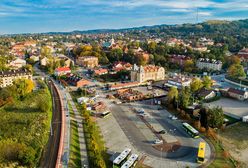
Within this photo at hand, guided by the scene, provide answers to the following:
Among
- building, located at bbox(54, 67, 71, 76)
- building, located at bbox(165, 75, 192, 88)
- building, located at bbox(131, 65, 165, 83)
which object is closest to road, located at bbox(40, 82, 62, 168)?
building, located at bbox(131, 65, 165, 83)

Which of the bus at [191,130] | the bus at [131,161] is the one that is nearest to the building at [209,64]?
the bus at [191,130]

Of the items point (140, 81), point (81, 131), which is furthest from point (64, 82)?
point (81, 131)

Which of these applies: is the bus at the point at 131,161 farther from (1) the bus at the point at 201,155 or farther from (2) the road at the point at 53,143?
(2) the road at the point at 53,143

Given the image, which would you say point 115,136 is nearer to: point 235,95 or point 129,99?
point 129,99

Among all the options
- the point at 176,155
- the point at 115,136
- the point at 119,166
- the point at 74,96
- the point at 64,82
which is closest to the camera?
the point at 119,166

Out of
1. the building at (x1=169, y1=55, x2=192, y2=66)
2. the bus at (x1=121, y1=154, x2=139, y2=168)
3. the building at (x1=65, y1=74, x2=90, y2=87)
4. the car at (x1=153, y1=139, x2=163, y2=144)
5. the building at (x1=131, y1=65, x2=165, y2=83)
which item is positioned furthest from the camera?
the building at (x1=169, y1=55, x2=192, y2=66)

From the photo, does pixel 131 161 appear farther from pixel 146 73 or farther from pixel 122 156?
pixel 146 73

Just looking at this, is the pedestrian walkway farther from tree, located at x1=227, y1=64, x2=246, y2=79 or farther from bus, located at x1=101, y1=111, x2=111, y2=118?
tree, located at x1=227, y1=64, x2=246, y2=79
